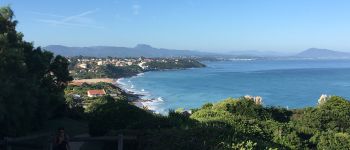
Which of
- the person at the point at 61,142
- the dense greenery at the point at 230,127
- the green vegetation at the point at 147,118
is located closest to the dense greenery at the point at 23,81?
the green vegetation at the point at 147,118

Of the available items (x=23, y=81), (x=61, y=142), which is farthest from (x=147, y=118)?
(x=23, y=81)

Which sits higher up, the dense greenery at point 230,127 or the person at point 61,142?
the person at point 61,142

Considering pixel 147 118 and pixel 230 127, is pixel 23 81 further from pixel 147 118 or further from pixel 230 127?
pixel 230 127

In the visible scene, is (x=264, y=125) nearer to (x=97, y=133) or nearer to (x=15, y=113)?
(x=97, y=133)

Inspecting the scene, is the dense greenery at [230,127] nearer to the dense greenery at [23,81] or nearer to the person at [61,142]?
the person at [61,142]

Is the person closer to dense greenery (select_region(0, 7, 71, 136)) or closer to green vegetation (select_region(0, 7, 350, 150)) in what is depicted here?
green vegetation (select_region(0, 7, 350, 150))

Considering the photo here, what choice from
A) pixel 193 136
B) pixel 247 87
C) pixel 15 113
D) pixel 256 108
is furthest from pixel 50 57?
pixel 247 87
